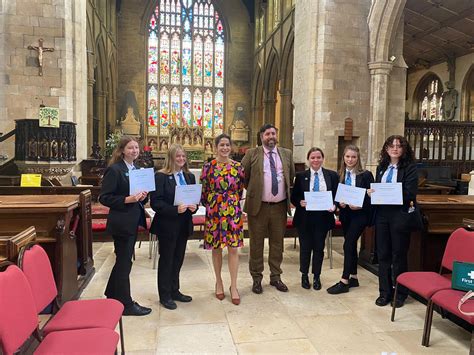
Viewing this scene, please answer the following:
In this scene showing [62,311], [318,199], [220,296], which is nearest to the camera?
[62,311]

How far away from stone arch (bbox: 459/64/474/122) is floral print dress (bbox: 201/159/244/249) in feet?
54.3

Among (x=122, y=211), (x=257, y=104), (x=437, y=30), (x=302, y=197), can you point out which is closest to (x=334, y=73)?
(x=302, y=197)

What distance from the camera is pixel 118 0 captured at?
18797 mm

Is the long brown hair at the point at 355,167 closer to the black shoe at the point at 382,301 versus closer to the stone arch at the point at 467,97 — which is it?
the black shoe at the point at 382,301

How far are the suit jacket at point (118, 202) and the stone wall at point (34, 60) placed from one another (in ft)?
20.6

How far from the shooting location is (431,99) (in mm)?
19422

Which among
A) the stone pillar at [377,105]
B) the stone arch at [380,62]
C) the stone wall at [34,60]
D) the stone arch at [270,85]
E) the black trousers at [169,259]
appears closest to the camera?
the black trousers at [169,259]

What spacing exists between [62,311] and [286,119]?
14495 mm

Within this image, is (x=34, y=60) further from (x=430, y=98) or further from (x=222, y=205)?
(x=430, y=98)

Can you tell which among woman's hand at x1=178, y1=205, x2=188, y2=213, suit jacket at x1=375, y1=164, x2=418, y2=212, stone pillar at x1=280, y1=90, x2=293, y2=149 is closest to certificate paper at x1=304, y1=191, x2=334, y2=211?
suit jacket at x1=375, y1=164, x2=418, y2=212

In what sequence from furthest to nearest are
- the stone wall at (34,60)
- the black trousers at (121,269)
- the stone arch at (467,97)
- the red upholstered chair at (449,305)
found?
the stone arch at (467,97)
the stone wall at (34,60)
the black trousers at (121,269)
the red upholstered chair at (449,305)

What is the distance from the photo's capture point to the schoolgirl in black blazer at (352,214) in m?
3.65

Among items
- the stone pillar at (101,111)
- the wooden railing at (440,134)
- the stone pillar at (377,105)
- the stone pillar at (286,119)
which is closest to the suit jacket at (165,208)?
the stone pillar at (377,105)

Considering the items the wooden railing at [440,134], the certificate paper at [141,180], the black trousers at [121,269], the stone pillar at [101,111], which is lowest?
the black trousers at [121,269]
